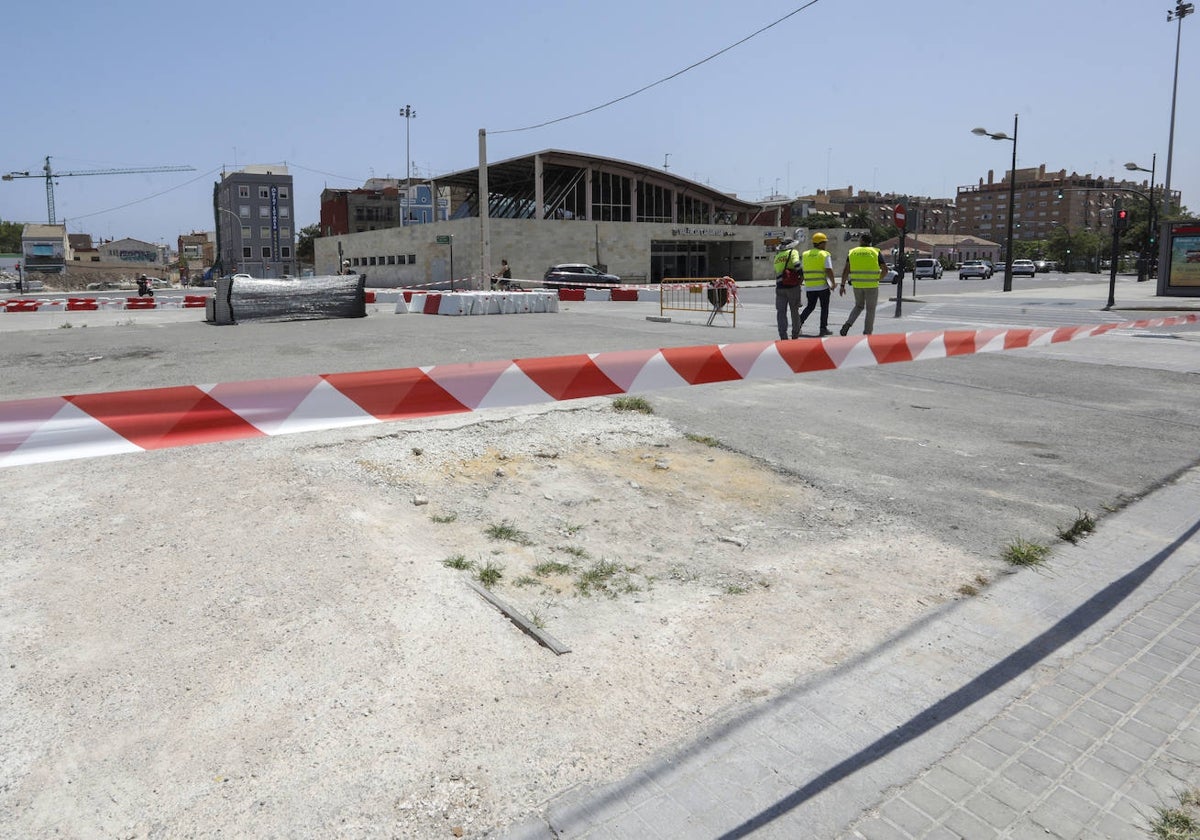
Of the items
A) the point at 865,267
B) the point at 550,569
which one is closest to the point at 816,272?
the point at 865,267

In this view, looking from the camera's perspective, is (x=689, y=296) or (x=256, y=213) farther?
(x=256, y=213)

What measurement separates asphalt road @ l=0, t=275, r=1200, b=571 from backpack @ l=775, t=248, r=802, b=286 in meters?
2.03

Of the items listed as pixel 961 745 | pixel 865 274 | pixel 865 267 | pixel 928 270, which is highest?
pixel 928 270

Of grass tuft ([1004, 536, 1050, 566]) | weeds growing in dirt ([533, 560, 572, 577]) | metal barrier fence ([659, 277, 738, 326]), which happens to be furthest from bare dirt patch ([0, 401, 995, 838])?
metal barrier fence ([659, 277, 738, 326])

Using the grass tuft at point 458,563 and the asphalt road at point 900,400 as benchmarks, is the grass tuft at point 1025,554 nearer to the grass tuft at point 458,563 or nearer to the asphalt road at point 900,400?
the asphalt road at point 900,400

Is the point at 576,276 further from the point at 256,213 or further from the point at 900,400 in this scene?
the point at 256,213

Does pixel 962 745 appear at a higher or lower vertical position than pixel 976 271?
lower

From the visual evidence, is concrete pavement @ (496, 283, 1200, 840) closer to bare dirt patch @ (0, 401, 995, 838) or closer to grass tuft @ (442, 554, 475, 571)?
bare dirt patch @ (0, 401, 995, 838)

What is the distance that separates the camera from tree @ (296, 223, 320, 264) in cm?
12300

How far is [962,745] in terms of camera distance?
9.39 feet

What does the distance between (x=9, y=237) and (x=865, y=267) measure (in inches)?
7576

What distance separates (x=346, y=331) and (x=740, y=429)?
1131cm

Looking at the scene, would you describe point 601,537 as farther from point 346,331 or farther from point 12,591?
point 346,331

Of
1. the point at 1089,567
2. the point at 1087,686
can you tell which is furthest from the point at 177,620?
the point at 1089,567
